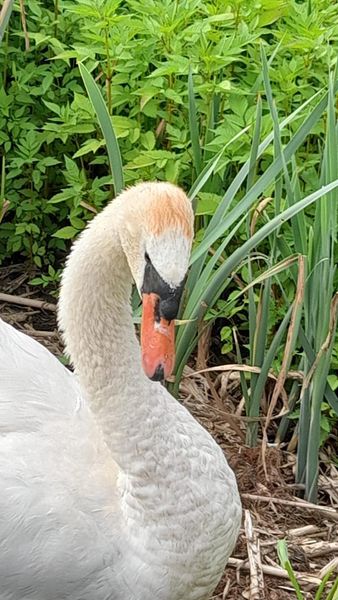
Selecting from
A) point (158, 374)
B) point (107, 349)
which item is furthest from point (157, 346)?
point (107, 349)

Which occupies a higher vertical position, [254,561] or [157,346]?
[157,346]

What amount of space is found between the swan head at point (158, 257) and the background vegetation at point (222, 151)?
1.75 ft

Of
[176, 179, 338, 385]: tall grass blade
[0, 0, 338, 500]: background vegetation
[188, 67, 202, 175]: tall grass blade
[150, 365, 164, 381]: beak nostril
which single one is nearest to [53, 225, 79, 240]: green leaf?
[0, 0, 338, 500]: background vegetation

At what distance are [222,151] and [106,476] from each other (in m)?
0.74

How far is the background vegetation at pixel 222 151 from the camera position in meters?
2.50

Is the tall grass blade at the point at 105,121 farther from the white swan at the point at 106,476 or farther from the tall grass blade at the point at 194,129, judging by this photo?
the white swan at the point at 106,476

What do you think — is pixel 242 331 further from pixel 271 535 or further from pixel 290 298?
pixel 271 535

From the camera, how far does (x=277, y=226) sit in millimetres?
2393

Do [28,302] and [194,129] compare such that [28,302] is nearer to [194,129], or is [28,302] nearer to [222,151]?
[194,129]

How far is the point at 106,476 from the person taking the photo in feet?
7.25

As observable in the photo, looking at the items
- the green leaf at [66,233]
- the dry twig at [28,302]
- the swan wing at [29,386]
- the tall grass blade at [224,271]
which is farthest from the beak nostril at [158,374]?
the dry twig at [28,302]

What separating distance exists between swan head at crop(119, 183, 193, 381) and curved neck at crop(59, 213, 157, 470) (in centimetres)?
18

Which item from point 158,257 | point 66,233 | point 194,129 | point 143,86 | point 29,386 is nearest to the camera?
point 158,257

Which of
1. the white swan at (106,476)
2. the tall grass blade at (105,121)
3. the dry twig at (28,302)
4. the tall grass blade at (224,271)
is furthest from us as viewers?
the dry twig at (28,302)
